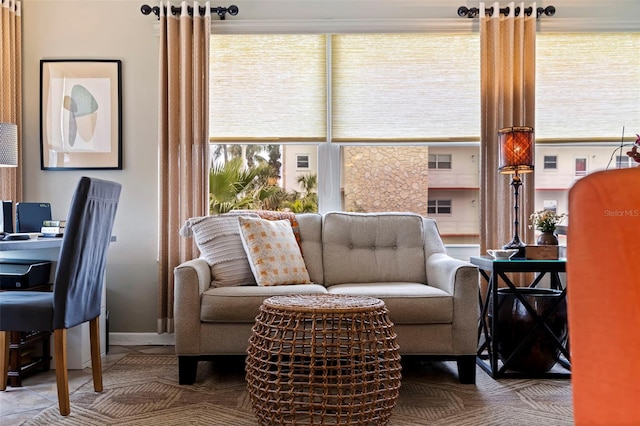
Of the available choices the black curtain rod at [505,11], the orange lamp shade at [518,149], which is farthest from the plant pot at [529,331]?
the black curtain rod at [505,11]

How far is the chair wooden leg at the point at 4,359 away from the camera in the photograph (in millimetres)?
2582

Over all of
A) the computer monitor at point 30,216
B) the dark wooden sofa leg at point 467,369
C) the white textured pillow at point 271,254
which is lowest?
the dark wooden sofa leg at point 467,369

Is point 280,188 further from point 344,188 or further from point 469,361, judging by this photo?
point 469,361

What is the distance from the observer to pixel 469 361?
286cm

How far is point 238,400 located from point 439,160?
7.19ft

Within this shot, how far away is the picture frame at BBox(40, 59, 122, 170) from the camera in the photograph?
12.7 feet

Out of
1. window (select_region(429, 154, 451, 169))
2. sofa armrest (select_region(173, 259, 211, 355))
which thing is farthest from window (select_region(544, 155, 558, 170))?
sofa armrest (select_region(173, 259, 211, 355))

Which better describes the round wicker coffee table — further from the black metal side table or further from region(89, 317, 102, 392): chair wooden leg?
the black metal side table

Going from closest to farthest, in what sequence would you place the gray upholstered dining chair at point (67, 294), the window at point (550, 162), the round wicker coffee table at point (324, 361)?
the round wicker coffee table at point (324, 361) < the gray upholstered dining chair at point (67, 294) < the window at point (550, 162)

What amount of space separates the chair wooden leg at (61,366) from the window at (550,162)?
3.22m

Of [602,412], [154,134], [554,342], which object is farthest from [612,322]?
[154,134]

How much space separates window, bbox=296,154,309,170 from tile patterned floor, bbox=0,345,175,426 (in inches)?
68.2

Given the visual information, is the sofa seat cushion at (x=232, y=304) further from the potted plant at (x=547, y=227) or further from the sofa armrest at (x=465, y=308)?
the potted plant at (x=547, y=227)

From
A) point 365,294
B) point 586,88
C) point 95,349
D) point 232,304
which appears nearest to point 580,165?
point 586,88
